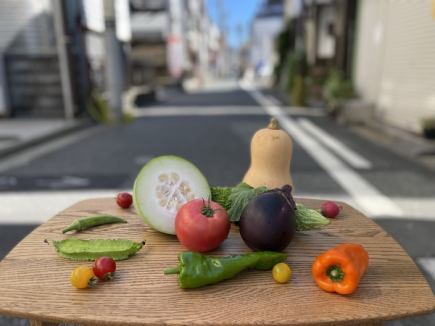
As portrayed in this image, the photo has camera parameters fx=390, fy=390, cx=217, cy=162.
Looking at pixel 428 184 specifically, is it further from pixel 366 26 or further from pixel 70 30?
pixel 70 30

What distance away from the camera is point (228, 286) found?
1.43 metres

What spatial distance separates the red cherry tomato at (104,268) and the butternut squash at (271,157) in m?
0.98

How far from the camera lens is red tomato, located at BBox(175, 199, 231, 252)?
5.09 feet

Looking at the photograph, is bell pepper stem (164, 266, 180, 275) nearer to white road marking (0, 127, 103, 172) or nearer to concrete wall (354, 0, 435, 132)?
white road marking (0, 127, 103, 172)

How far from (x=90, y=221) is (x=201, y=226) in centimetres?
71

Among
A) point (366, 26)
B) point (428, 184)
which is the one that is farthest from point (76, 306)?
point (366, 26)

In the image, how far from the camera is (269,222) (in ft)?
5.04

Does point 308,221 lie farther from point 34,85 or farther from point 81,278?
point 34,85

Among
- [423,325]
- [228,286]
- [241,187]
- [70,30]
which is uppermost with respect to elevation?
[70,30]

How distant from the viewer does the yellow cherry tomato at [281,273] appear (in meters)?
1.43

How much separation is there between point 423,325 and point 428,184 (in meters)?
3.41

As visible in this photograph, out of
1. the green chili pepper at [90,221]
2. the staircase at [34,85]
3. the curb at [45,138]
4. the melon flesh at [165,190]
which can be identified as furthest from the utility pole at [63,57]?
the melon flesh at [165,190]

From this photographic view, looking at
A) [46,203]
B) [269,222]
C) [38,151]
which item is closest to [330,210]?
[269,222]

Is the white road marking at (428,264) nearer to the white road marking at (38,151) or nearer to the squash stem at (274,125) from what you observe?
the squash stem at (274,125)
